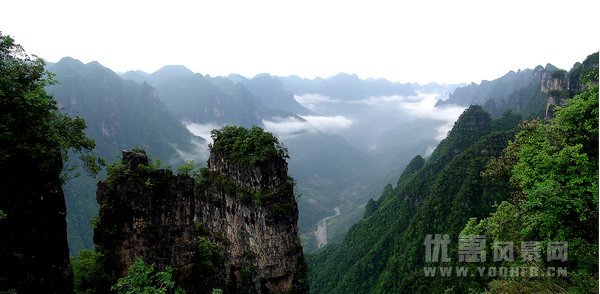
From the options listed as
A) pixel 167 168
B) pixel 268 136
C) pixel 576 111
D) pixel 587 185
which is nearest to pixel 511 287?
pixel 587 185

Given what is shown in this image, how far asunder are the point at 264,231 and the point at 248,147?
5483mm

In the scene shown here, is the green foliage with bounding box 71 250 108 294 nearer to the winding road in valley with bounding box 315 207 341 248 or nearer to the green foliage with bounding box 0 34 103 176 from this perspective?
the green foliage with bounding box 0 34 103 176

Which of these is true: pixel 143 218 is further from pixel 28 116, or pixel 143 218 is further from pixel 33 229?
pixel 28 116

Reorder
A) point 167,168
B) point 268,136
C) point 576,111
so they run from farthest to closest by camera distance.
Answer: point 268,136
point 167,168
point 576,111

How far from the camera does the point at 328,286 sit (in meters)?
73.2

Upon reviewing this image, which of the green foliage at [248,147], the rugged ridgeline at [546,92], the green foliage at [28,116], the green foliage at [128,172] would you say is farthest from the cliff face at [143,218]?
the rugged ridgeline at [546,92]

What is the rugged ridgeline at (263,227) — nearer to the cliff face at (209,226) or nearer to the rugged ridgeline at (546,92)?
the cliff face at (209,226)

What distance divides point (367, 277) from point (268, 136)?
160 ft

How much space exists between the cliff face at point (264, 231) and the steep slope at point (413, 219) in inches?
1063

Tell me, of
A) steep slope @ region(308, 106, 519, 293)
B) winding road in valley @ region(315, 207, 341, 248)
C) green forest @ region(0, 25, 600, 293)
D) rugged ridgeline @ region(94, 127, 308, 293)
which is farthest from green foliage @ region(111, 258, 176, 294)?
winding road in valley @ region(315, 207, 341, 248)

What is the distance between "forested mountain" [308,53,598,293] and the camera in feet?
43.3

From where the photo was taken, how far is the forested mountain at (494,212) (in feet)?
43.3

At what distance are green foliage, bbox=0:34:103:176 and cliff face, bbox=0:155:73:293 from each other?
346 millimetres

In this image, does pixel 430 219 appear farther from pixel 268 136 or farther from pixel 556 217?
pixel 556 217
